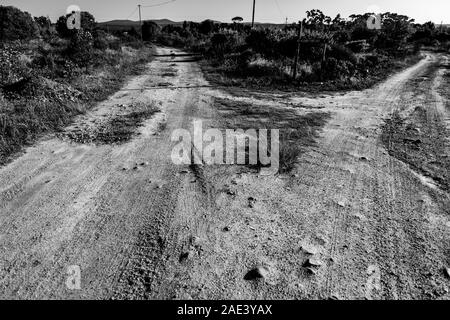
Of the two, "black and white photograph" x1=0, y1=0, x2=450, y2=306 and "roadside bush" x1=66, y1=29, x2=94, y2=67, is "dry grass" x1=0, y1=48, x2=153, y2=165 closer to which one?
"black and white photograph" x1=0, y1=0, x2=450, y2=306

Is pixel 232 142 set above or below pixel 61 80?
below

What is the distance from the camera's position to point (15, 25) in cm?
2508

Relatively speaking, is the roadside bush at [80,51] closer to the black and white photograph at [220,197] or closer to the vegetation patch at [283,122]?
the black and white photograph at [220,197]

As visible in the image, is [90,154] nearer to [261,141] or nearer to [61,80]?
[261,141]

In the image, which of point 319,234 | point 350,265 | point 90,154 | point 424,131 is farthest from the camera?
point 424,131

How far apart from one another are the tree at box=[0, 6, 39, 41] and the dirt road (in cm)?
2320

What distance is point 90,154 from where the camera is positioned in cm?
639

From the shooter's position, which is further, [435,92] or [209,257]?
[435,92]

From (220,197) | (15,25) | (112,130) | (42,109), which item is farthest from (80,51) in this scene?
(15,25)

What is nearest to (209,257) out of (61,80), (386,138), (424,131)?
(386,138)

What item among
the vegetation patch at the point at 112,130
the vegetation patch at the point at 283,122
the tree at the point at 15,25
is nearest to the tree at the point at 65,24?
the tree at the point at 15,25

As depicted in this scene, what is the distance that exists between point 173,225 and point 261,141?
3541 millimetres

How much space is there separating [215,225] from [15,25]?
1154 inches

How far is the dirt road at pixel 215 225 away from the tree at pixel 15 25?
23.2 m
